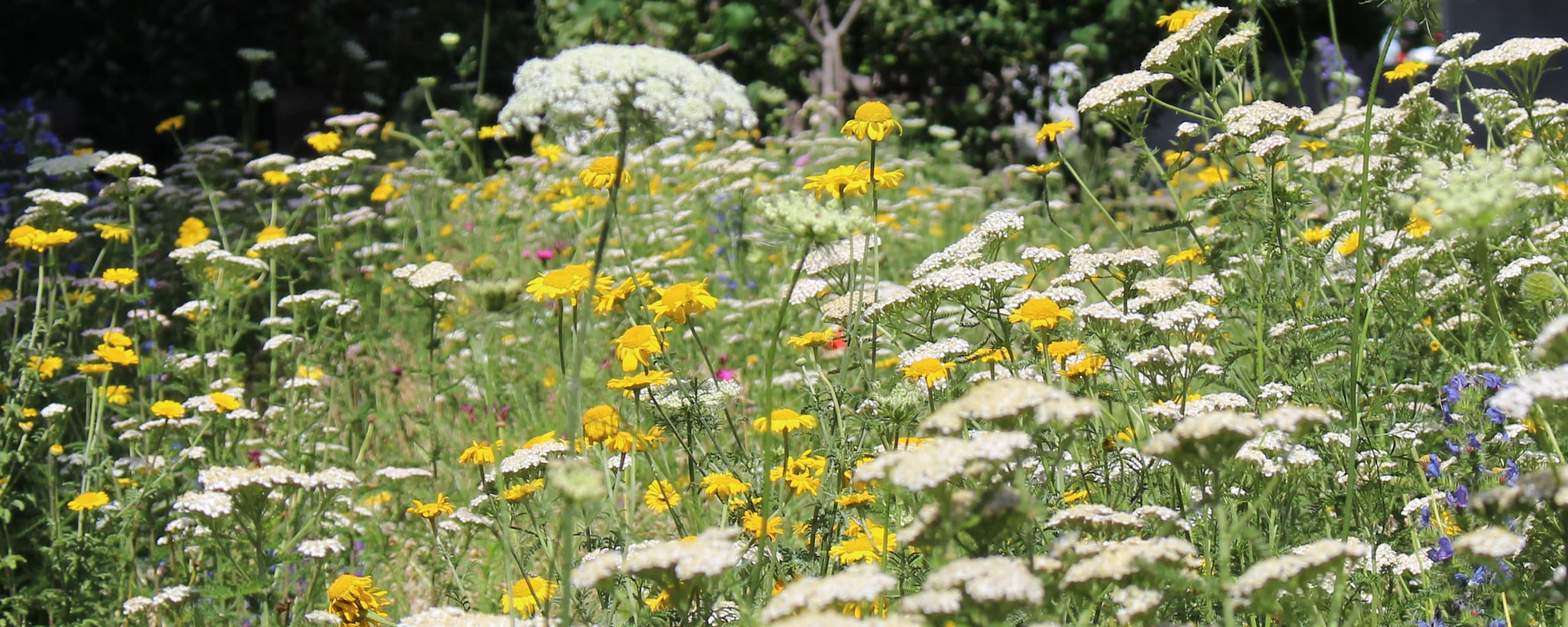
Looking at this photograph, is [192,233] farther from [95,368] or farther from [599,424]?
[599,424]

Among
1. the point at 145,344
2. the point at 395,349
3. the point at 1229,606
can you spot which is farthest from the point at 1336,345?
the point at 145,344

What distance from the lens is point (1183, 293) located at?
8.88 feet

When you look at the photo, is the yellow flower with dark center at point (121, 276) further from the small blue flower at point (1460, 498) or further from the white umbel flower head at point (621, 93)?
the small blue flower at point (1460, 498)

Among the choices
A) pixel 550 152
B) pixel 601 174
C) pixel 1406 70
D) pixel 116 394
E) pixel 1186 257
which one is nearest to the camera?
pixel 601 174

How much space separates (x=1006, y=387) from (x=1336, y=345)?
1635mm

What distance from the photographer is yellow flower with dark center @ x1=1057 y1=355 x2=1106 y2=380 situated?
7.93 ft

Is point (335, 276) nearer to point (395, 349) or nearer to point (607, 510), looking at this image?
point (395, 349)

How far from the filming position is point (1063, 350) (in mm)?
2475

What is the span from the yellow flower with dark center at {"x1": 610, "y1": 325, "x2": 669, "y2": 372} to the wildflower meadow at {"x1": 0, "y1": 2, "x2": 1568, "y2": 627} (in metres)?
0.01

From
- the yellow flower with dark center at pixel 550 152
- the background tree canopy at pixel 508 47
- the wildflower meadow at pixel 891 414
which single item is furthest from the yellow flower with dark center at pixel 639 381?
the background tree canopy at pixel 508 47

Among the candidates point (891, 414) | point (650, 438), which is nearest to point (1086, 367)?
point (891, 414)

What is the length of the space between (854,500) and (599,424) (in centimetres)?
60

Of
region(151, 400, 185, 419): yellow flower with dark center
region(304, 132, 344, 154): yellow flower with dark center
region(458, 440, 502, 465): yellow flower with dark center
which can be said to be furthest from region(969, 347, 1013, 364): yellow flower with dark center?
region(304, 132, 344, 154): yellow flower with dark center

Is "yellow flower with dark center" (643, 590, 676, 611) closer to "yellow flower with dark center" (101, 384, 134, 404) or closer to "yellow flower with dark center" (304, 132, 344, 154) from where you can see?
"yellow flower with dark center" (101, 384, 134, 404)
